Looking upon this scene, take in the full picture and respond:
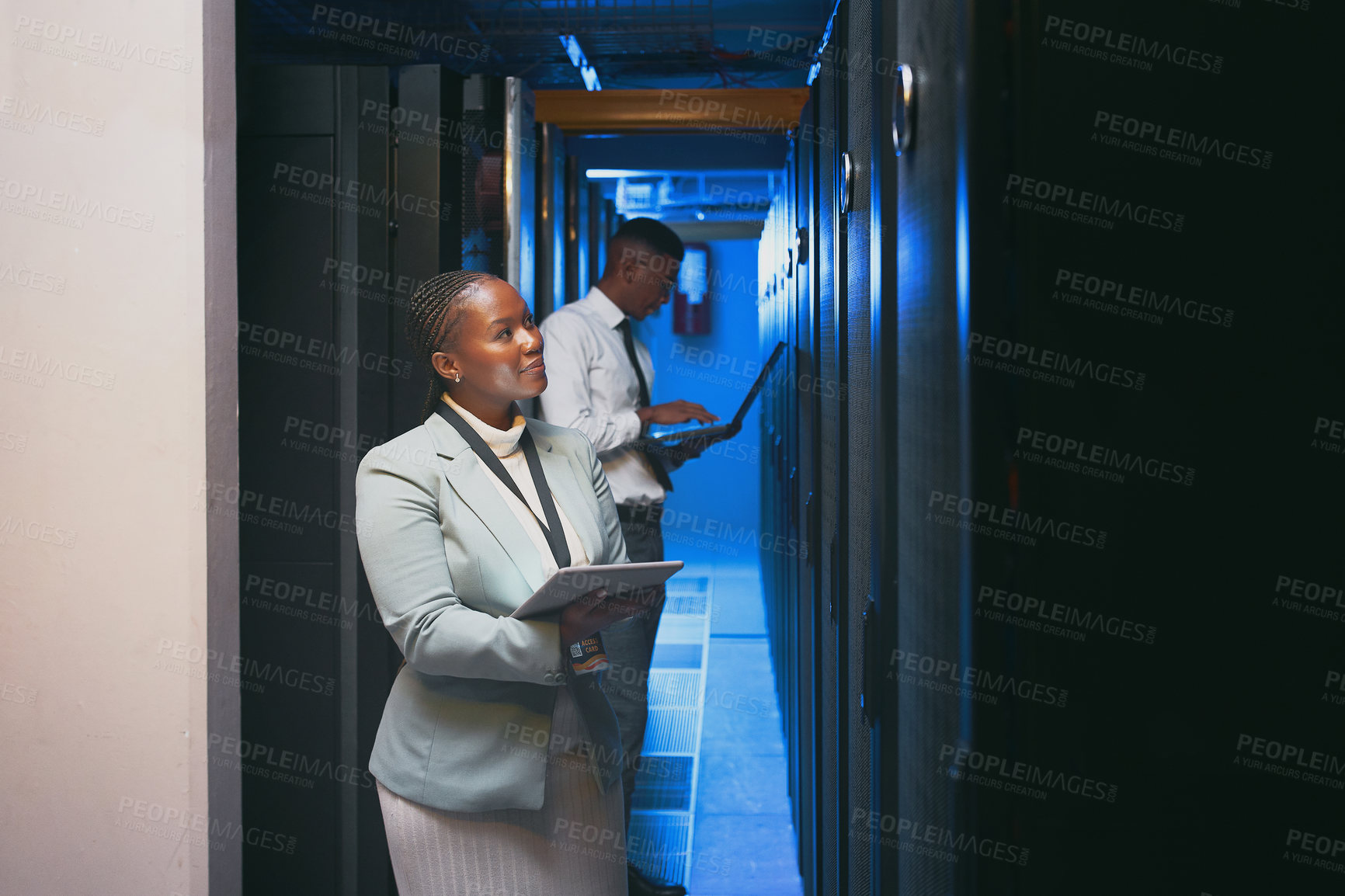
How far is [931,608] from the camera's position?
868mm

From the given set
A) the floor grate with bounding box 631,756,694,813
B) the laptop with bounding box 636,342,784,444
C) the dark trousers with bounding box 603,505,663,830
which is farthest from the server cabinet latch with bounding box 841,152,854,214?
the floor grate with bounding box 631,756,694,813

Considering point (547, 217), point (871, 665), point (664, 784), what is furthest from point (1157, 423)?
point (664, 784)

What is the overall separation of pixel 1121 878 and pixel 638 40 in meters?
3.90

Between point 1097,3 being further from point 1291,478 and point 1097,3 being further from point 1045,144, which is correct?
point 1291,478

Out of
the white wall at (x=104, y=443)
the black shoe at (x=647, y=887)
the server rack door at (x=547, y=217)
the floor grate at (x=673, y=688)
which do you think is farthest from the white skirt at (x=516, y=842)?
the floor grate at (x=673, y=688)

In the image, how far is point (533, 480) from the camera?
5.16 feet

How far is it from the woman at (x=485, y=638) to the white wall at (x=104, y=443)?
0.58 meters

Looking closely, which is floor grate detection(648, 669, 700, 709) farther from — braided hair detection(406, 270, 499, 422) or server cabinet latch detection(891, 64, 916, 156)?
server cabinet latch detection(891, 64, 916, 156)

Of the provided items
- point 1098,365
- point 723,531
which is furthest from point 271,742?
point 723,531

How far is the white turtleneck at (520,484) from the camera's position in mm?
1518

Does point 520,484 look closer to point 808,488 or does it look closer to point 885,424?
point 885,424

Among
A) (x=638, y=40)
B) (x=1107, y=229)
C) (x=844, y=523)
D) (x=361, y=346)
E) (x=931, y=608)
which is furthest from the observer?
(x=638, y=40)

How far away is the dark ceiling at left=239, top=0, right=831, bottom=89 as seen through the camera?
3.89 meters

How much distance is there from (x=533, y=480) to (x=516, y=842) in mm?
543
